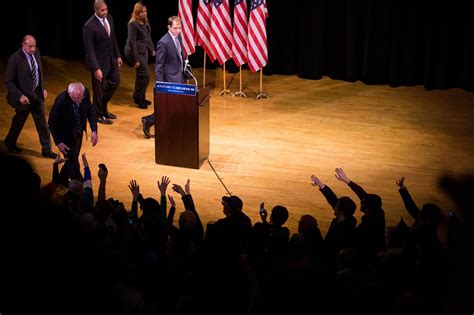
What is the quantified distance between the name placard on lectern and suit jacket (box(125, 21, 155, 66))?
2.49 m

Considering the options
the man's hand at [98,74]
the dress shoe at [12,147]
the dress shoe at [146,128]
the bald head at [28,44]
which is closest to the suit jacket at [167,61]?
the dress shoe at [146,128]

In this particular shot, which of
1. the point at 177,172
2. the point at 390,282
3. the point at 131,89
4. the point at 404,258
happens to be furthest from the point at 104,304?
the point at 131,89

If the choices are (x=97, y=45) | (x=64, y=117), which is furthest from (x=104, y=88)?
(x=64, y=117)

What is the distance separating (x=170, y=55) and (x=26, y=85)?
1.82 meters

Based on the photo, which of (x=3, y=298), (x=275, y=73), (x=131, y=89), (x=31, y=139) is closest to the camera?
(x=3, y=298)

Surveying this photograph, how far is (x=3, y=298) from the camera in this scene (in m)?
2.73

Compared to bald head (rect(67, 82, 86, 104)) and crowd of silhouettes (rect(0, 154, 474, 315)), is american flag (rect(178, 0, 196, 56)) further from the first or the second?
crowd of silhouettes (rect(0, 154, 474, 315))

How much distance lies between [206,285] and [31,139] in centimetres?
637

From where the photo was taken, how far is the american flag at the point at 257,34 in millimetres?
11406

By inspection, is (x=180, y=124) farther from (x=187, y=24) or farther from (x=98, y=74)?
(x=187, y=24)

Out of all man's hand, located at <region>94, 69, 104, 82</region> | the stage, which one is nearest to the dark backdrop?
the stage

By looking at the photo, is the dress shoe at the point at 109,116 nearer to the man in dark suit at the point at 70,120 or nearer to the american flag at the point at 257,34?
the american flag at the point at 257,34

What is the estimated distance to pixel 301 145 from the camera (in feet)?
31.5

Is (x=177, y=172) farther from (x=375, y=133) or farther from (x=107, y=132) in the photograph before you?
(x=375, y=133)
